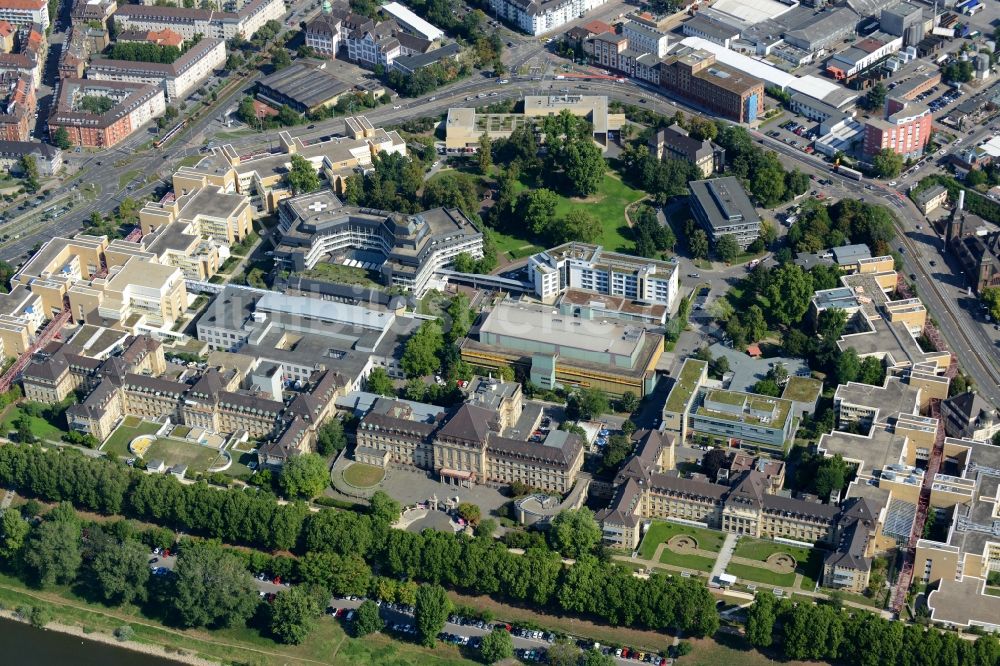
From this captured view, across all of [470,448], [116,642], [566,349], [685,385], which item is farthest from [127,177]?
[685,385]

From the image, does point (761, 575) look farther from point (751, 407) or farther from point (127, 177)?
point (127, 177)

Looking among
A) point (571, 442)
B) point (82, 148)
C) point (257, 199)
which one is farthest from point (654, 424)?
point (82, 148)

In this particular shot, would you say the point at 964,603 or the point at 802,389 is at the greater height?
the point at 802,389

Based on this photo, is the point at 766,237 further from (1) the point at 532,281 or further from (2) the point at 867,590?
(2) the point at 867,590

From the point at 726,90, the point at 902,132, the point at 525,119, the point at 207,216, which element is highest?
the point at 726,90

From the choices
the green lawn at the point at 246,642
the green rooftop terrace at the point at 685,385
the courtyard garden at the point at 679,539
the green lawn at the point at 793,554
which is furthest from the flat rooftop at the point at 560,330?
the green lawn at the point at 246,642

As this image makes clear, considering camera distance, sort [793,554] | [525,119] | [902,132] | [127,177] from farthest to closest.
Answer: [525,119] → [127,177] → [902,132] → [793,554]

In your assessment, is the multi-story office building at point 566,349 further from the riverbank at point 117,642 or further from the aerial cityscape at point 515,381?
the riverbank at point 117,642
